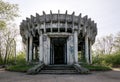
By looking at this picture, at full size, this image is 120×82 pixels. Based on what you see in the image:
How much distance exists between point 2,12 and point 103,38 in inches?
1946

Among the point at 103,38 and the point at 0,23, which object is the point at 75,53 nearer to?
the point at 0,23

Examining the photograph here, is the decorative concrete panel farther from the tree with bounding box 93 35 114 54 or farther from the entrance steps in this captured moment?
the tree with bounding box 93 35 114 54

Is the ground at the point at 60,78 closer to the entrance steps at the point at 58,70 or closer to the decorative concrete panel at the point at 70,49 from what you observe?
the entrance steps at the point at 58,70

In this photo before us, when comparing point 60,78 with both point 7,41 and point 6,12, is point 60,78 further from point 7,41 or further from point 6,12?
point 7,41

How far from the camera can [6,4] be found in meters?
17.9

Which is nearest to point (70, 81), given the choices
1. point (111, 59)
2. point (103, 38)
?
point (111, 59)

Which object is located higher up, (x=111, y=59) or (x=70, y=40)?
(x=70, y=40)

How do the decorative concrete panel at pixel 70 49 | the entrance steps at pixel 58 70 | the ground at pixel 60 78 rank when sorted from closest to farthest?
the ground at pixel 60 78 → the entrance steps at pixel 58 70 → the decorative concrete panel at pixel 70 49

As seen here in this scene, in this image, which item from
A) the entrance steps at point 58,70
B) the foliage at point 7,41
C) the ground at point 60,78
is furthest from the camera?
the foliage at point 7,41

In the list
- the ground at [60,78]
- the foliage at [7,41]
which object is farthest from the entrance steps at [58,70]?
the foliage at [7,41]

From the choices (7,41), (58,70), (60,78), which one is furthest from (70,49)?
(7,41)

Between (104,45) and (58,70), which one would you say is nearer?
(58,70)

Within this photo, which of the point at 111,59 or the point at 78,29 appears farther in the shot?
the point at 111,59

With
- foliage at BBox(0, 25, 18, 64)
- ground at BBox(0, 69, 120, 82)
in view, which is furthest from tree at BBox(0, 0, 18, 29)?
foliage at BBox(0, 25, 18, 64)
